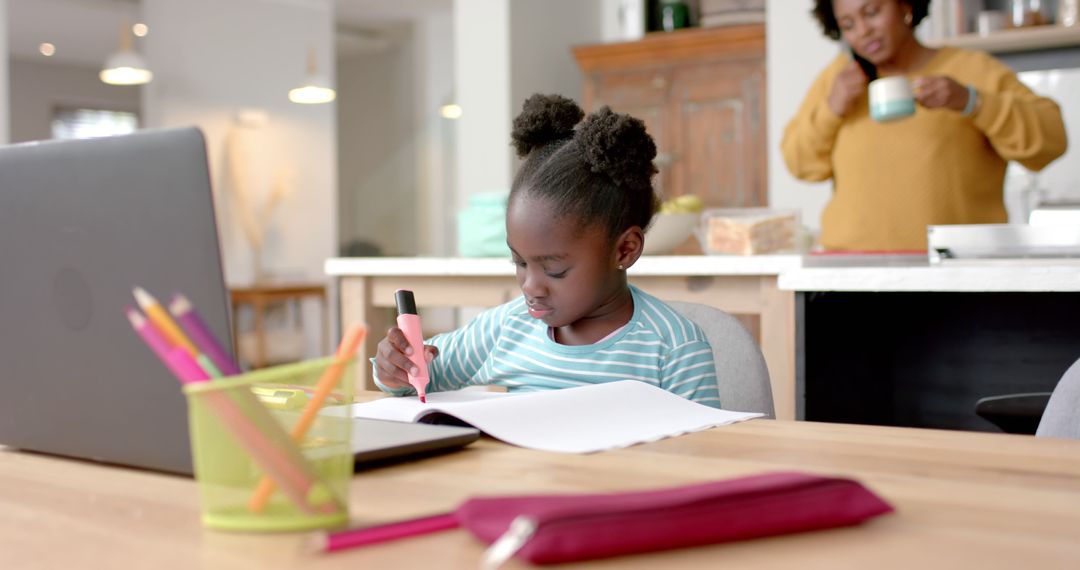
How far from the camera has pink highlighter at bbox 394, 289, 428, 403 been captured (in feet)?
3.55

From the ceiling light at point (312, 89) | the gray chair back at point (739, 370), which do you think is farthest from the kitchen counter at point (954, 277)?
the ceiling light at point (312, 89)

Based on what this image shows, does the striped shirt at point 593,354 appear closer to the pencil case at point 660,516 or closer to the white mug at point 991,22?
the pencil case at point 660,516

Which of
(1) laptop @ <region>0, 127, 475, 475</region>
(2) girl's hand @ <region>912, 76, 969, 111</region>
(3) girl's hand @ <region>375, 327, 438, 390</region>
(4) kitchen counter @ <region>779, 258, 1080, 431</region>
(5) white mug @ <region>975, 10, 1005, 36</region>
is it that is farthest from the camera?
(5) white mug @ <region>975, 10, 1005, 36</region>

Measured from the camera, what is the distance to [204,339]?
570mm

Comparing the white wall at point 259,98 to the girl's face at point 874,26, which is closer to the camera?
the girl's face at point 874,26

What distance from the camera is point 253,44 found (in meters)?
7.64

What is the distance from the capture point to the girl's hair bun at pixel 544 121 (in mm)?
1345

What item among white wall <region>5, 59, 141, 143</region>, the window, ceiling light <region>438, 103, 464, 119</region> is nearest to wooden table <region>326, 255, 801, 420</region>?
ceiling light <region>438, 103, 464, 119</region>

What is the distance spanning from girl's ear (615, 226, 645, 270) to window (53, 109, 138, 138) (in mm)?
9792

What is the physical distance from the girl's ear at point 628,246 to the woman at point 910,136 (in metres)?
1.12

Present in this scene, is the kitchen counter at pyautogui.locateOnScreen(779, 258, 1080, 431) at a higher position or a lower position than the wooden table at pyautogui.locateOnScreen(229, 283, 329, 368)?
higher

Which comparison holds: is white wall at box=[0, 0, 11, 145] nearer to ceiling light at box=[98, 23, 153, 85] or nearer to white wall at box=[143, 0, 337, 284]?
ceiling light at box=[98, 23, 153, 85]

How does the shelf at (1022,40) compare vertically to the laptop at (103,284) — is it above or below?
above

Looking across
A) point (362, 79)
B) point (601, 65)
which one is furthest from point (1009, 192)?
point (362, 79)
